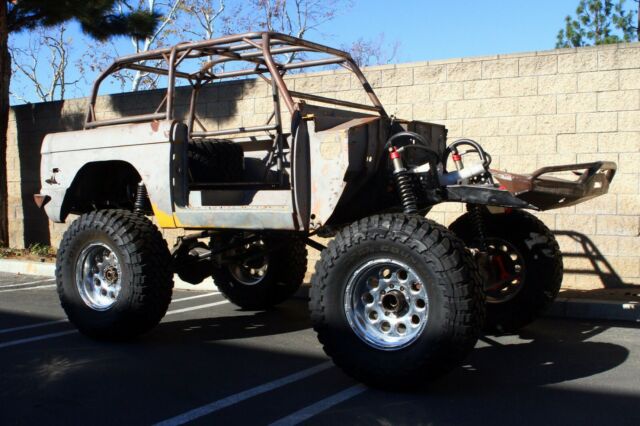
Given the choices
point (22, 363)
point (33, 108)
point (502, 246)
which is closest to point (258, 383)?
point (22, 363)

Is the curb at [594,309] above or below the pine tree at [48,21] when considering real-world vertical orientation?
below

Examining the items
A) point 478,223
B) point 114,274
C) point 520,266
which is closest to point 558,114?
point 520,266

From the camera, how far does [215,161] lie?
22.5 feet

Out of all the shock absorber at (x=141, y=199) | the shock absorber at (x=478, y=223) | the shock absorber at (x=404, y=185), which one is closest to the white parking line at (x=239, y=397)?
the shock absorber at (x=404, y=185)

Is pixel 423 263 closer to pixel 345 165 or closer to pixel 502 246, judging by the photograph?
pixel 345 165

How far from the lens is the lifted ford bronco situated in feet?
15.5

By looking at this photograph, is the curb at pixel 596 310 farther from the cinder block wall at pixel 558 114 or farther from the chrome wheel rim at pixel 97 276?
the chrome wheel rim at pixel 97 276

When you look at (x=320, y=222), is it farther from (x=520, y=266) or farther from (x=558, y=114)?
(x=558, y=114)

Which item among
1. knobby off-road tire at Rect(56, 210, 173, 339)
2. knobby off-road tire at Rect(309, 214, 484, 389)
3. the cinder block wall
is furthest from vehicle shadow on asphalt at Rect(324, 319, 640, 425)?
the cinder block wall

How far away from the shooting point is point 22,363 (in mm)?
5598

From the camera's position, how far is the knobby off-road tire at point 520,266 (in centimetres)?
616

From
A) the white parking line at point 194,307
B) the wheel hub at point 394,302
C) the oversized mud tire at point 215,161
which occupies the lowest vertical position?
the white parking line at point 194,307

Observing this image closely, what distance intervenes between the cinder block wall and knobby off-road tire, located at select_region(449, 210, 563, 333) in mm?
2385

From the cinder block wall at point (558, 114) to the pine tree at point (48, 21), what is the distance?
5.34 meters
